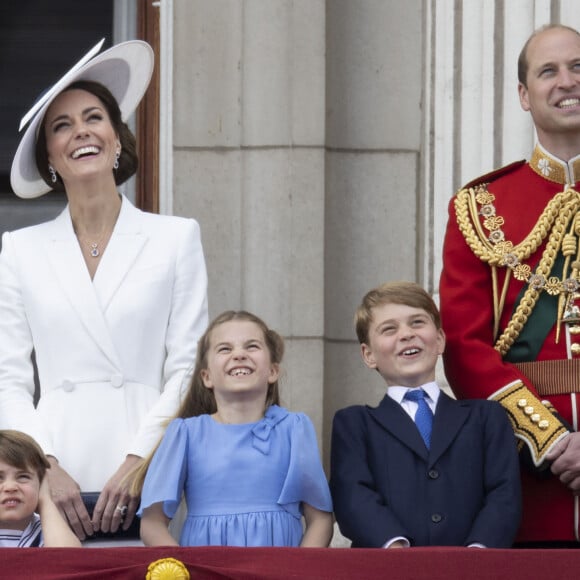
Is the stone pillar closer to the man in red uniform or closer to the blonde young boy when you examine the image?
the man in red uniform

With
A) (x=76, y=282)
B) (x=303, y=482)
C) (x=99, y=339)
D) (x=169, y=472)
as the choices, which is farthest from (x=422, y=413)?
(x=76, y=282)

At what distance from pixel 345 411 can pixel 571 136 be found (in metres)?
1.00

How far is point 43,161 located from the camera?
224 inches

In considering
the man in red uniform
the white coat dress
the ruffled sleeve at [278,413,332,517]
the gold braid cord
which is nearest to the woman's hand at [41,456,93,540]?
the white coat dress

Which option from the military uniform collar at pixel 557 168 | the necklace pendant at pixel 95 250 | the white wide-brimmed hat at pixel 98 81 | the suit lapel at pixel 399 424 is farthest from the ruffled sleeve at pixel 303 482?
the white wide-brimmed hat at pixel 98 81

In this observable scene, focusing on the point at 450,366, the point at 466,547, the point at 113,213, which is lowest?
the point at 466,547

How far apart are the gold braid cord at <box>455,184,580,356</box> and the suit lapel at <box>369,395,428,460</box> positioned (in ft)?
1.08

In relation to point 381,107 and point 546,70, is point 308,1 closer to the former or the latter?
point 381,107

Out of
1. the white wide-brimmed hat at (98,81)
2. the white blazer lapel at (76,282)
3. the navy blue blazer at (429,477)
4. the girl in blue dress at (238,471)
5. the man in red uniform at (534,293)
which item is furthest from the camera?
the white wide-brimmed hat at (98,81)

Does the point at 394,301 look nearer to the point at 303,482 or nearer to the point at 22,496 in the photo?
the point at 303,482

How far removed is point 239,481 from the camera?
5098 mm

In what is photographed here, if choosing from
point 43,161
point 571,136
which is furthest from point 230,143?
point 571,136

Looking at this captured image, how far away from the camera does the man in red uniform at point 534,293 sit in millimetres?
5172

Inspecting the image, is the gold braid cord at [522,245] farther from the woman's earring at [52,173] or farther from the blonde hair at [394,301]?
the woman's earring at [52,173]
